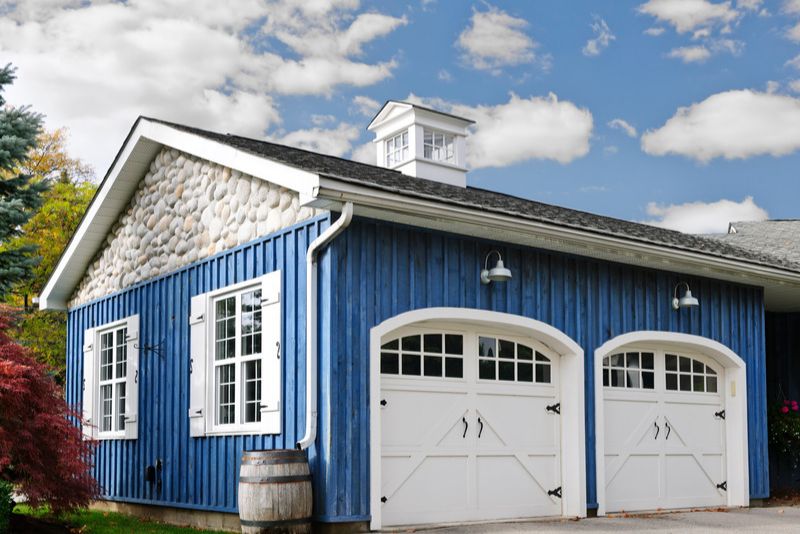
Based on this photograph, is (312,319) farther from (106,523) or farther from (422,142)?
(422,142)

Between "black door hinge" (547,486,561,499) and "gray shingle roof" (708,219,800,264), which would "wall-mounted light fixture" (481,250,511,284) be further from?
"gray shingle roof" (708,219,800,264)

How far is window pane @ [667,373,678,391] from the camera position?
1201 centimetres

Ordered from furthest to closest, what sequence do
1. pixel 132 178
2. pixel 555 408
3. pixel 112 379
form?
pixel 112 379 < pixel 132 178 < pixel 555 408

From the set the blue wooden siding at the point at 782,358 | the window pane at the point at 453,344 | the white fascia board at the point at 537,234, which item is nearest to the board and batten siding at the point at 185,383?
the white fascia board at the point at 537,234

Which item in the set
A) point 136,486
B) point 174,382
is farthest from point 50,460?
point 136,486

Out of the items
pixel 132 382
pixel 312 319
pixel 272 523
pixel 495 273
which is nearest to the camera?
pixel 272 523

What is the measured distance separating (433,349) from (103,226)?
6.22 meters

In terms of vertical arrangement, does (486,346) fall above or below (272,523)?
above

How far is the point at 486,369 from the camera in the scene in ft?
32.9

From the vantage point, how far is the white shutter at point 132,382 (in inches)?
480

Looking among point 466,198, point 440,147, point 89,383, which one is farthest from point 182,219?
point 440,147

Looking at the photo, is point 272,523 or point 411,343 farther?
point 411,343

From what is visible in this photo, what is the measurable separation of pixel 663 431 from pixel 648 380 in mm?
651

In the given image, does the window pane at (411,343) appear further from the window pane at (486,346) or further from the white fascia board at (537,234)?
the white fascia board at (537,234)
